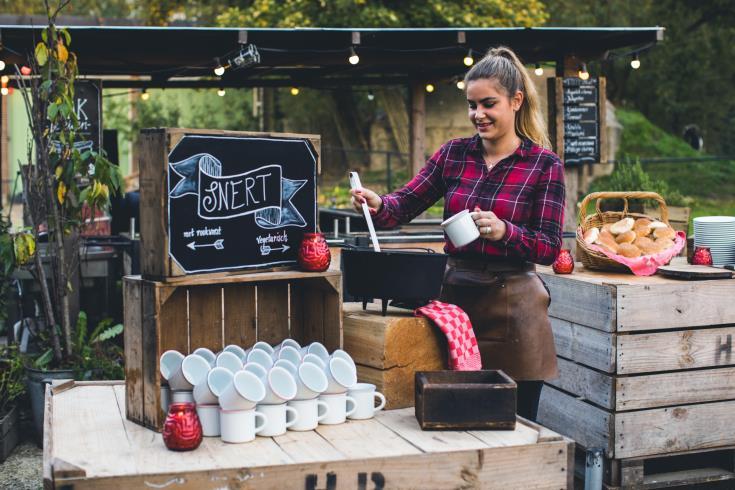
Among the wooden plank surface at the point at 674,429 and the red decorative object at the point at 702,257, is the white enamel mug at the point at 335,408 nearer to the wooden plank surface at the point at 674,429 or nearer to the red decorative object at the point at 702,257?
the wooden plank surface at the point at 674,429

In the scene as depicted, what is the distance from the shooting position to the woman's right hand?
3033mm

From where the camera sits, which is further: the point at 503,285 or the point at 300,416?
the point at 503,285

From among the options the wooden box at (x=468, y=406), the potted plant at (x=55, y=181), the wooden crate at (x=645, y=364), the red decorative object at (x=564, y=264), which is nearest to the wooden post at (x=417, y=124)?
the potted plant at (x=55, y=181)

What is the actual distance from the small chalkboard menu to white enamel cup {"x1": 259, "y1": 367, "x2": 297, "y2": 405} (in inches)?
224

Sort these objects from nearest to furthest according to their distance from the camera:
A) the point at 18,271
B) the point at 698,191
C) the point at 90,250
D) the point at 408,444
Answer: the point at 408,444, the point at 18,271, the point at 90,250, the point at 698,191

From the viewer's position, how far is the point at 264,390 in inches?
102

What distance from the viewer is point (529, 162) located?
3119 mm

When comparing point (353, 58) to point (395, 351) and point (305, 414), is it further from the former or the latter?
point (305, 414)

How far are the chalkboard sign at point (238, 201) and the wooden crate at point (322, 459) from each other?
1.73 feet

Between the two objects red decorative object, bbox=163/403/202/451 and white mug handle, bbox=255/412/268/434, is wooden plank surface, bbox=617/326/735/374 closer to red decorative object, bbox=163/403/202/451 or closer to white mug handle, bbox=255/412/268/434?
white mug handle, bbox=255/412/268/434

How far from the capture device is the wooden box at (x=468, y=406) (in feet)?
8.68

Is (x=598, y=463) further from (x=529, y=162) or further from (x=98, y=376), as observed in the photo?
(x=98, y=376)

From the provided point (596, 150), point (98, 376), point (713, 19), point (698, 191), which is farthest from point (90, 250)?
point (713, 19)

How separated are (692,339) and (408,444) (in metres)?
2.28
